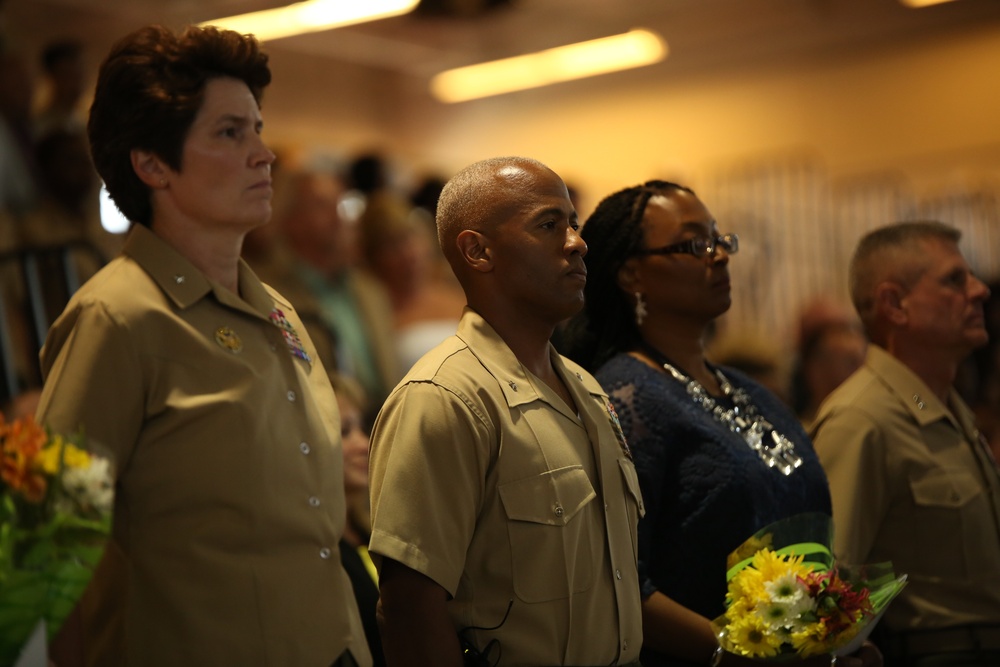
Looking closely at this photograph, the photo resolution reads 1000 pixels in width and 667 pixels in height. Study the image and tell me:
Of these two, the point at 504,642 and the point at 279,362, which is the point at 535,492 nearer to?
the point at 504,642

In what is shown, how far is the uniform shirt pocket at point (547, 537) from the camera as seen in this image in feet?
6.93

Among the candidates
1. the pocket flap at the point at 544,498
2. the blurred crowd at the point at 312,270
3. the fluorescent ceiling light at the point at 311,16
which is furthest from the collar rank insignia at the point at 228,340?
the fluorescent ceiling light at the point at 311,16

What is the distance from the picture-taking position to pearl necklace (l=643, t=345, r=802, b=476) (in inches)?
109

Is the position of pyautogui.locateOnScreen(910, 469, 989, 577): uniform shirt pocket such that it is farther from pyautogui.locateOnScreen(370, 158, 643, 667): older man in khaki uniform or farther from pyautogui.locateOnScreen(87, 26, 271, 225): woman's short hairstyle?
pyautogui.locateOnScreen(87, 26, 271, 225): woman's short hairstyle

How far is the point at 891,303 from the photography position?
335 centimetres

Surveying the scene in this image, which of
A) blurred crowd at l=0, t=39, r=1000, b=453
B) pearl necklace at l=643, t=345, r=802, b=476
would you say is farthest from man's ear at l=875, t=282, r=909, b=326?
blurred crowd at l=0, t=39, r=1000, b=453

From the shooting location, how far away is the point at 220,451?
6.82 ft

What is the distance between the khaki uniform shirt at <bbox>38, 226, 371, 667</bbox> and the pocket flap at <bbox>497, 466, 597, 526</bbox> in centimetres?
33

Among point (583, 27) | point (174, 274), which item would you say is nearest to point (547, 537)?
point (174, 274)

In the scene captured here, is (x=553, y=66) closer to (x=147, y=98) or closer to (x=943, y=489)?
(x=943, y=489)

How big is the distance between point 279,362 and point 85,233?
123 inches

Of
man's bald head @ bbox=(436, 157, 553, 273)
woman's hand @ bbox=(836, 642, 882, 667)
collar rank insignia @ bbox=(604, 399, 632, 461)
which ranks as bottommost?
woman's hand @ bbox=(836, 642, 882, 667)

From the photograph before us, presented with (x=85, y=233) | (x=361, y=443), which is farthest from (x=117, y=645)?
(x=85, y=233)

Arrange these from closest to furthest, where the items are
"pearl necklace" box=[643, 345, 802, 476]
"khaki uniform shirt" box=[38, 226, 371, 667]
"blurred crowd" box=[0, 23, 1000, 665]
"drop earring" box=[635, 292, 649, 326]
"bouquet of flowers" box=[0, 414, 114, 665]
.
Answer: "bouquet of flowers" box=[0, 414, 114, 665] → "khaki uniform shirt" box=[38, 226, 371, 667] → "pearl necklace" box=[643, 345, 802, 476] → "drop earring" box=[635, 292, 649, 326] → "blurred crowd" box=[0, 23, 1000, 665]
